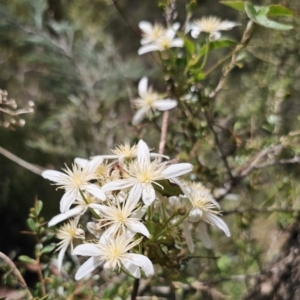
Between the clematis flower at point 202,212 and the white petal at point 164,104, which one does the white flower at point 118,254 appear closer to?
the clematis flower at point 202,212

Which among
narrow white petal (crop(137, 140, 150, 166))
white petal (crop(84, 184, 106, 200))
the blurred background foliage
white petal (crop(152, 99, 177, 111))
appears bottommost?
the blurred background foliage

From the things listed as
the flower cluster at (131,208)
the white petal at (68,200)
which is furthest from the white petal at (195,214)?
the white petal at (68,200)

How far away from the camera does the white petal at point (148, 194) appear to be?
38cm

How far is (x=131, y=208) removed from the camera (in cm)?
39

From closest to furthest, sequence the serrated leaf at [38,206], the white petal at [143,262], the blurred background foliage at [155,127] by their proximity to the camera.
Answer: the white petal at [143,262], the serrated leaf at [38,206], the blurred background foliage at [155,127]

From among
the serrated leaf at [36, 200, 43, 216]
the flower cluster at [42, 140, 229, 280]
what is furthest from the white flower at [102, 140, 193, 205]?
the serrated leaf at [36, 200, 43, 216]

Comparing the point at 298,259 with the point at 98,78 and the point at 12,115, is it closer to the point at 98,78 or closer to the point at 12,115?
the point at 12,115

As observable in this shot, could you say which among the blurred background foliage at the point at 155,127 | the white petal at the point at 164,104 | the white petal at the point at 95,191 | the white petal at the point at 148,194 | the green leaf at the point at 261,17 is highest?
the green leaf at the point at 261,17

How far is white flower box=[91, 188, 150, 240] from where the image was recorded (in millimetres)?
386

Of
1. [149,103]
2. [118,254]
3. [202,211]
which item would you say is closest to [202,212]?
[202,211]

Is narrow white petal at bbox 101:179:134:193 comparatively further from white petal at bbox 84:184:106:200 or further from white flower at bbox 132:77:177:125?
white flower at bbox 132:77:177:125

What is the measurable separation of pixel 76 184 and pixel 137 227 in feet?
0.26

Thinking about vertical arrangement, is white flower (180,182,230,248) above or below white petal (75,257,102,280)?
above

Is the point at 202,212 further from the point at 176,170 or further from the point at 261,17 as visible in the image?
the point at 261,17
